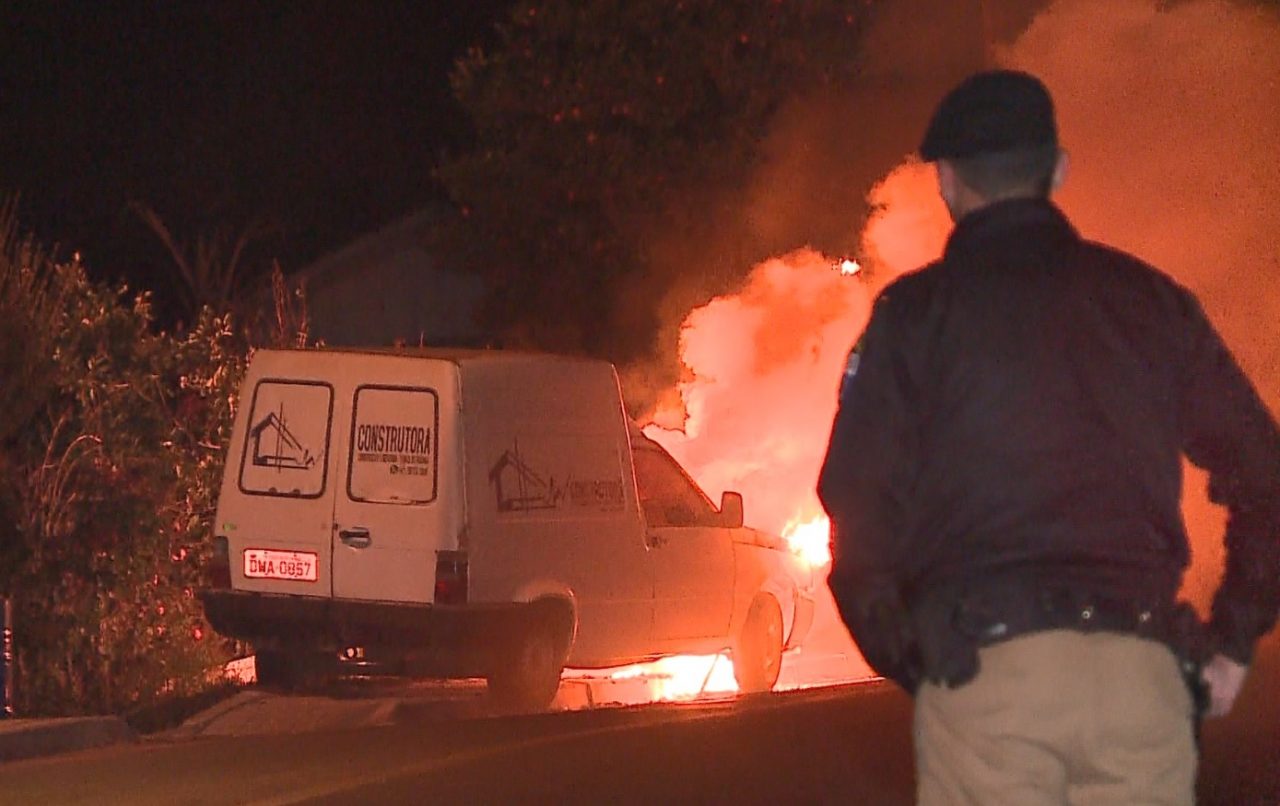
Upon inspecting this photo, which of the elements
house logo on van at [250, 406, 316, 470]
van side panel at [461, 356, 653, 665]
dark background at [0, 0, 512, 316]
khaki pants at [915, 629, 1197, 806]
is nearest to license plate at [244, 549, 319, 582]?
house logo on van at [250, 406, 316, 470]

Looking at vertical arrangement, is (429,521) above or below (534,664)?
above

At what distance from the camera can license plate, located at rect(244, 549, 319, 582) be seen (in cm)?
1321

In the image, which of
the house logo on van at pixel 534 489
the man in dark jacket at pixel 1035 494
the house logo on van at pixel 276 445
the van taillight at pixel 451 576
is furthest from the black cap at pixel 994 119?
the house logo on van at pixel 276 445

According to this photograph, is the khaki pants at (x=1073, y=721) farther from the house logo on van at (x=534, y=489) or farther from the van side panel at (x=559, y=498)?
the house logo on van at (x=534, y=489)

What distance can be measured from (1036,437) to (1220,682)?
0.50 metres

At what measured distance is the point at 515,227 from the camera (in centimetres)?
2562

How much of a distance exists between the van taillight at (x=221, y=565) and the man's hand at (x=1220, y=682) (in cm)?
1056

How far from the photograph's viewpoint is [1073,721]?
328 centimetres

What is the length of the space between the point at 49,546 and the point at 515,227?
11.9 metres

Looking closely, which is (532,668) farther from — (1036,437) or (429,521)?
(1036,437)

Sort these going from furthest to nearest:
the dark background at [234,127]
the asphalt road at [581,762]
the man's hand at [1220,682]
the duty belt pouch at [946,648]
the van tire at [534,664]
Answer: the dark background at [234,127] < the van tire at [534,664] < the asphalt road at [581,762] < the man's hand at [1220,682] < the duty belt pouch at [946,648]

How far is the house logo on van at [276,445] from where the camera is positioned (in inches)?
527

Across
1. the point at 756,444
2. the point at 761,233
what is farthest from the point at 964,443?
the point at 761,233

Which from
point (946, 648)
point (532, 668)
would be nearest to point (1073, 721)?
point (946, 648)
